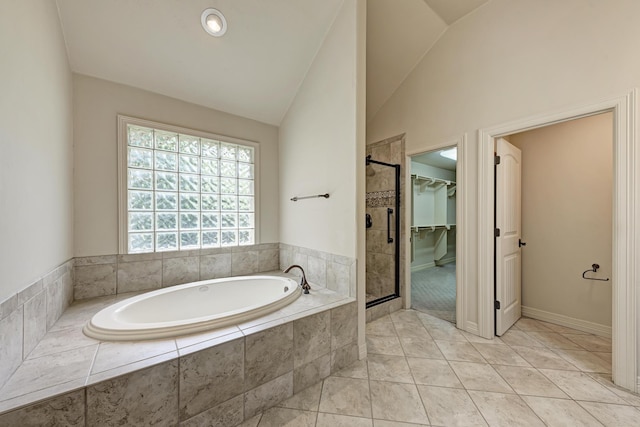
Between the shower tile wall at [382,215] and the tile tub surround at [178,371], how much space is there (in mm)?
1532

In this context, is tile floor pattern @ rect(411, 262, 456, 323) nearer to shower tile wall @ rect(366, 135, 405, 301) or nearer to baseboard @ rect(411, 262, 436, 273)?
baseboard @ rect(411, 262, 436, 273)

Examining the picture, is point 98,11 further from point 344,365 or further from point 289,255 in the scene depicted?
point 344,365

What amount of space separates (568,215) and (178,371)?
3.62 m

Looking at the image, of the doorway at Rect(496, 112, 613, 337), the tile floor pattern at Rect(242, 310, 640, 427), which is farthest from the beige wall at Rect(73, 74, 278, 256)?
the doorway at Rect(496, 112, 613, 337)

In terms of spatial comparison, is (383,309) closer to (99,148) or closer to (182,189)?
(182,189)

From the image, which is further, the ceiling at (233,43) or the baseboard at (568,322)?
the baseboard at (568,322)

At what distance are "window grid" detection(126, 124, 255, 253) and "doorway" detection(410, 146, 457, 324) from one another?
9.75 ft

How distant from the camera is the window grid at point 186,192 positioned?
2146 mm

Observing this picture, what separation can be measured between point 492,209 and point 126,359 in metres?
2.84

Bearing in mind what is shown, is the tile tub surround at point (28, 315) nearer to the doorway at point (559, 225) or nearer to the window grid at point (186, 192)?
the window grid at point (186, 192)

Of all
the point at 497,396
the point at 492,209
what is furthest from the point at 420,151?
the point at 497,396

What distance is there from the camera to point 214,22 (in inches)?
72.7

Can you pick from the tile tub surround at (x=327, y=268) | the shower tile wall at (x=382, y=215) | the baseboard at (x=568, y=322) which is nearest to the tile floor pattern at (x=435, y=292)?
the shower tile wall at (x=382, y=215)

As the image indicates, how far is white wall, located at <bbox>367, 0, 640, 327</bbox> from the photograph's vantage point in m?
1.60
